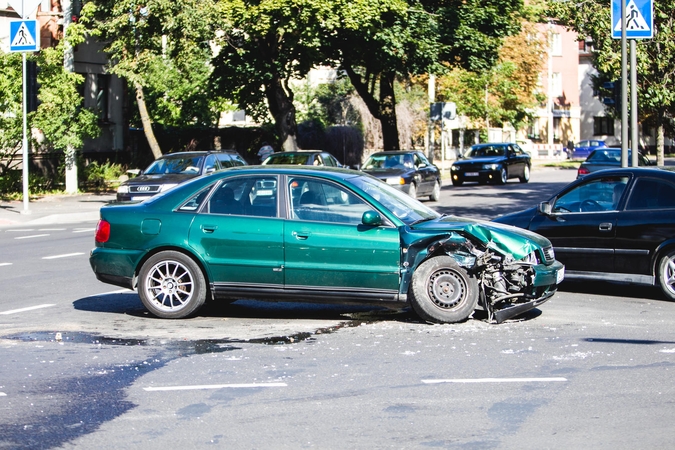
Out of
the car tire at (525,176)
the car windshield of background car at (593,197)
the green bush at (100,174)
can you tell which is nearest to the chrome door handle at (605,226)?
the car windshield of background car at (593,197)

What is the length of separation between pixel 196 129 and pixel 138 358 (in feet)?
118

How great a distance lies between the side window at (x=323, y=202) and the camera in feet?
31.7

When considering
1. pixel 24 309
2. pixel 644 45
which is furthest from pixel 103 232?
pixel 644 45

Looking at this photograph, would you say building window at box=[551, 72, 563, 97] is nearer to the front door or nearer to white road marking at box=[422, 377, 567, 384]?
the front door

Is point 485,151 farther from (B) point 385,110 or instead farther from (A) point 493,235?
(A) point 493,235

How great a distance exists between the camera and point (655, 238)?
11.0 meters

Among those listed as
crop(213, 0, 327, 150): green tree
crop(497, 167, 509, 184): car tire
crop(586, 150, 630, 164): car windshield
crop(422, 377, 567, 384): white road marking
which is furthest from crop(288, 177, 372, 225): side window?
crop(497, 167, 509, 184): car tire

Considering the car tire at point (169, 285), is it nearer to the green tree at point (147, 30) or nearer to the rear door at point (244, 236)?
the rear door at point (244, 236)

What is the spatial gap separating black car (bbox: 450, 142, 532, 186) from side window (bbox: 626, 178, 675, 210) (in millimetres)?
26533

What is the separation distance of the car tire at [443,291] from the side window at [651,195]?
3040 mm

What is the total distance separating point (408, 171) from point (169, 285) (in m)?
18.2

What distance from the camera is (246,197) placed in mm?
9969

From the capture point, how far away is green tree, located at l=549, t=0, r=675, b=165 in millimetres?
30719

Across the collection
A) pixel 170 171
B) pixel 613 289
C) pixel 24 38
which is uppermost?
pixel 24 38
